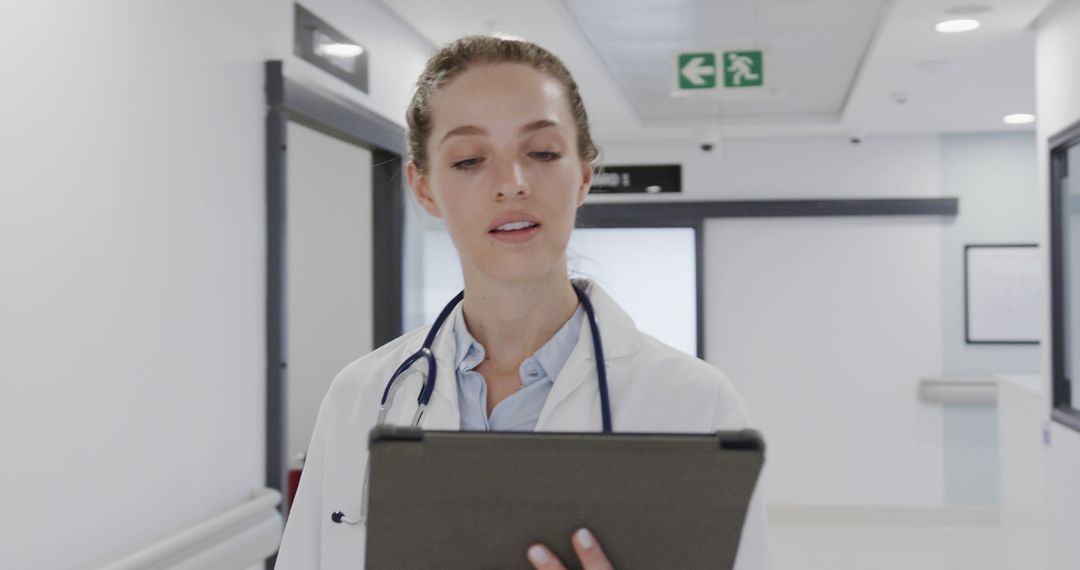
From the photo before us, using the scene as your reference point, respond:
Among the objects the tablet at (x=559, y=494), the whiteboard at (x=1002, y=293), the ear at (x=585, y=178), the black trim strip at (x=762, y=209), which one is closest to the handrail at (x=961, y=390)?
the whiteboard at (x=1002, y=293)

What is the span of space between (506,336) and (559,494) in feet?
1.45

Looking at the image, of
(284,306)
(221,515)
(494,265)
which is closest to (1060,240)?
(284,306)

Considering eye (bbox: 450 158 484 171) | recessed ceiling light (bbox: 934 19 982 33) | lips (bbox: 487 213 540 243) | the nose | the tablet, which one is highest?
recessed ceiling light (bbox: 934 19 982 33)

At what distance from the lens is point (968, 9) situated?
432 centimetres

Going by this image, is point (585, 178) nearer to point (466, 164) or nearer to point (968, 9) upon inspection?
point (466, 164)

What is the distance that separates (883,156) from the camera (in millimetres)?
8102

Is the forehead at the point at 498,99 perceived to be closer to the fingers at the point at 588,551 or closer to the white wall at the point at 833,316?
the fingers at the point at 588,551

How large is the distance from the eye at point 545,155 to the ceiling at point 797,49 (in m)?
3.16

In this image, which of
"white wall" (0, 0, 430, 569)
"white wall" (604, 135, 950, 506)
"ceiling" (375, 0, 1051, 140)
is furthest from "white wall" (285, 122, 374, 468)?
"white wall" (604, 135, 950, 506)

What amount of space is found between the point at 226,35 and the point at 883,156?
20.5ft

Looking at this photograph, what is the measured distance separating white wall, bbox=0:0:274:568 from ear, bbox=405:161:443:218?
3.42 ft

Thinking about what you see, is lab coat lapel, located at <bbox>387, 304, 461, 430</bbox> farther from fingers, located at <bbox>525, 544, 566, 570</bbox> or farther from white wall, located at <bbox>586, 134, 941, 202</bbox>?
white wall, located at <bbox>586, 134, 941, 202</bbox>

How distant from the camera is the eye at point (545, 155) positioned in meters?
1.28

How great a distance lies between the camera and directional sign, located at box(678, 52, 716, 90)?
4820mm
